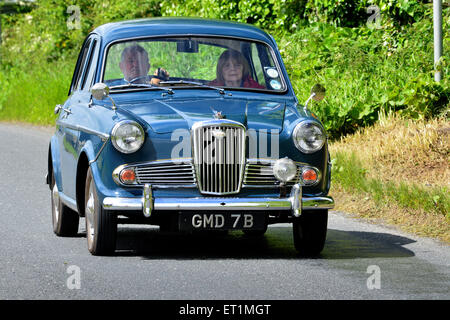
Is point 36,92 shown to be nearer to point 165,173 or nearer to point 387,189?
point 387,189

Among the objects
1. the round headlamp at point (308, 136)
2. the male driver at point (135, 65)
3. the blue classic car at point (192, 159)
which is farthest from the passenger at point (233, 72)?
the round headlamp at point (308, 136)

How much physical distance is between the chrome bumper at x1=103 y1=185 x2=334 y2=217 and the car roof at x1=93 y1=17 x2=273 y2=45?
6.31 feet

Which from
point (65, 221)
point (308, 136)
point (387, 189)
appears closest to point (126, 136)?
point (308, 136)

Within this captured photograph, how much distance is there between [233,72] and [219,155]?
4.76 ft

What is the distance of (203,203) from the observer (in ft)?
24.5

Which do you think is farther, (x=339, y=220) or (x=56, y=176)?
(x=339, y=220)

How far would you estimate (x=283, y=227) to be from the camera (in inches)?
393

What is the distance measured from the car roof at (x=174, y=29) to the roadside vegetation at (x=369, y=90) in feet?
6.90

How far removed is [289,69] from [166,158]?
898cm

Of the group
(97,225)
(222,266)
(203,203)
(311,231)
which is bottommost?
(222,266)

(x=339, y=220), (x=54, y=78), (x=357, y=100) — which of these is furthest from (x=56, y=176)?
(x=54, y=78)
